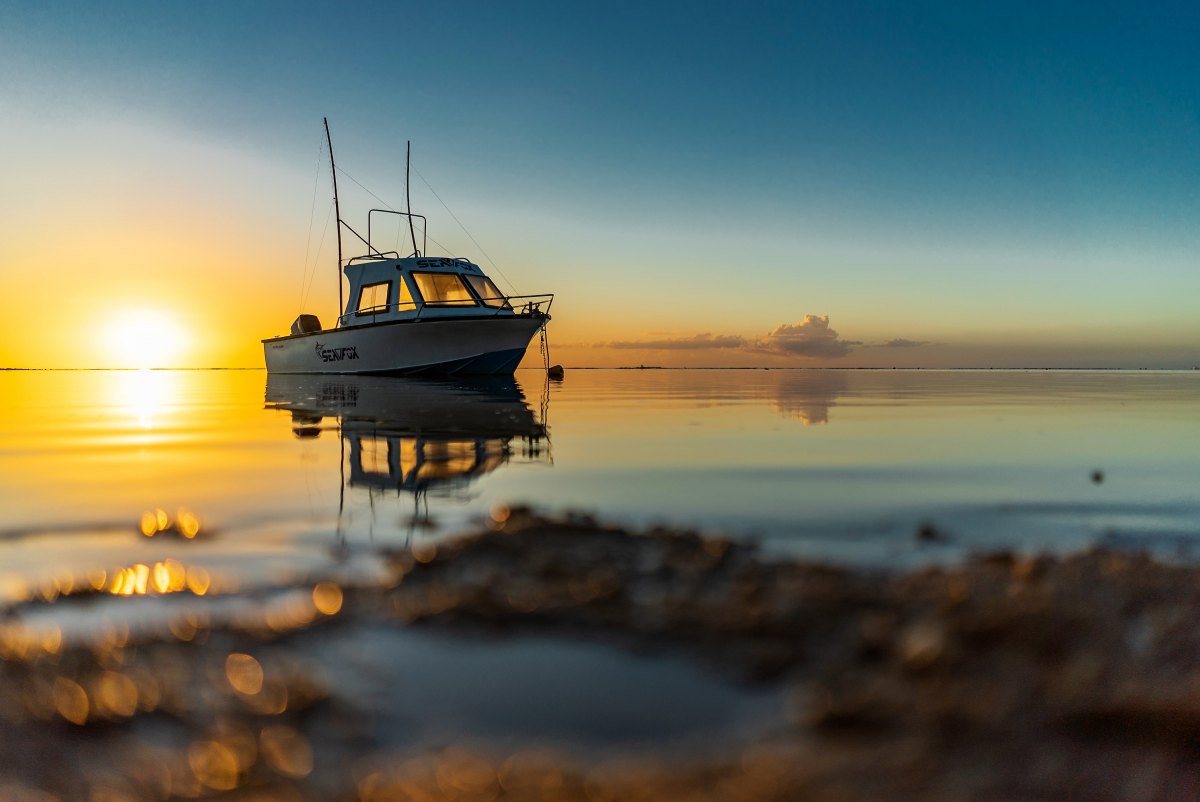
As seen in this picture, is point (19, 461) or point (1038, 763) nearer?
point (1038, 763)

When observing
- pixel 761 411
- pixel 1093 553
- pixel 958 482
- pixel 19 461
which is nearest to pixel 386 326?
pixel 761 411

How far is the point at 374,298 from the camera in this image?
2600cm

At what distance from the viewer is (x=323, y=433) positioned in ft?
31.0

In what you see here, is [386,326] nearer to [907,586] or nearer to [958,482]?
[958,482]

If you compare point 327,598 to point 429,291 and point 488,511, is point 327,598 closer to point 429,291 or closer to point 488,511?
point 488,511

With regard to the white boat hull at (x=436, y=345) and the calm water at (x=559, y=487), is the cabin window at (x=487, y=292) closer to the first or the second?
the white boat hull at (x=436, y=345)

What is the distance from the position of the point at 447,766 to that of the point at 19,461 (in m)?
7.92

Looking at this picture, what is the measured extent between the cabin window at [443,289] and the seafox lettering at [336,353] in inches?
171

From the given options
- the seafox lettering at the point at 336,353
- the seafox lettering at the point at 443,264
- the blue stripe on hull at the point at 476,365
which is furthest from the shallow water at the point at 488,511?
the seafox lettering at the point at 336,353

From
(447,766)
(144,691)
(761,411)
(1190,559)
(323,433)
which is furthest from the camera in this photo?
(761,411)

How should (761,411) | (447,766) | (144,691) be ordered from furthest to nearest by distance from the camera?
(761,411)
(144,691)
(447,766)

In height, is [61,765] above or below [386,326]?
below

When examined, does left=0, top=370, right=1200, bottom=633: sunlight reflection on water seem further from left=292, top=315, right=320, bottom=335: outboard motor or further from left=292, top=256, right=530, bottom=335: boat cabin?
left=292, top=315, right=320, bottom=335: outboard motor

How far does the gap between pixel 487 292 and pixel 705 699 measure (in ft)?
80.5
